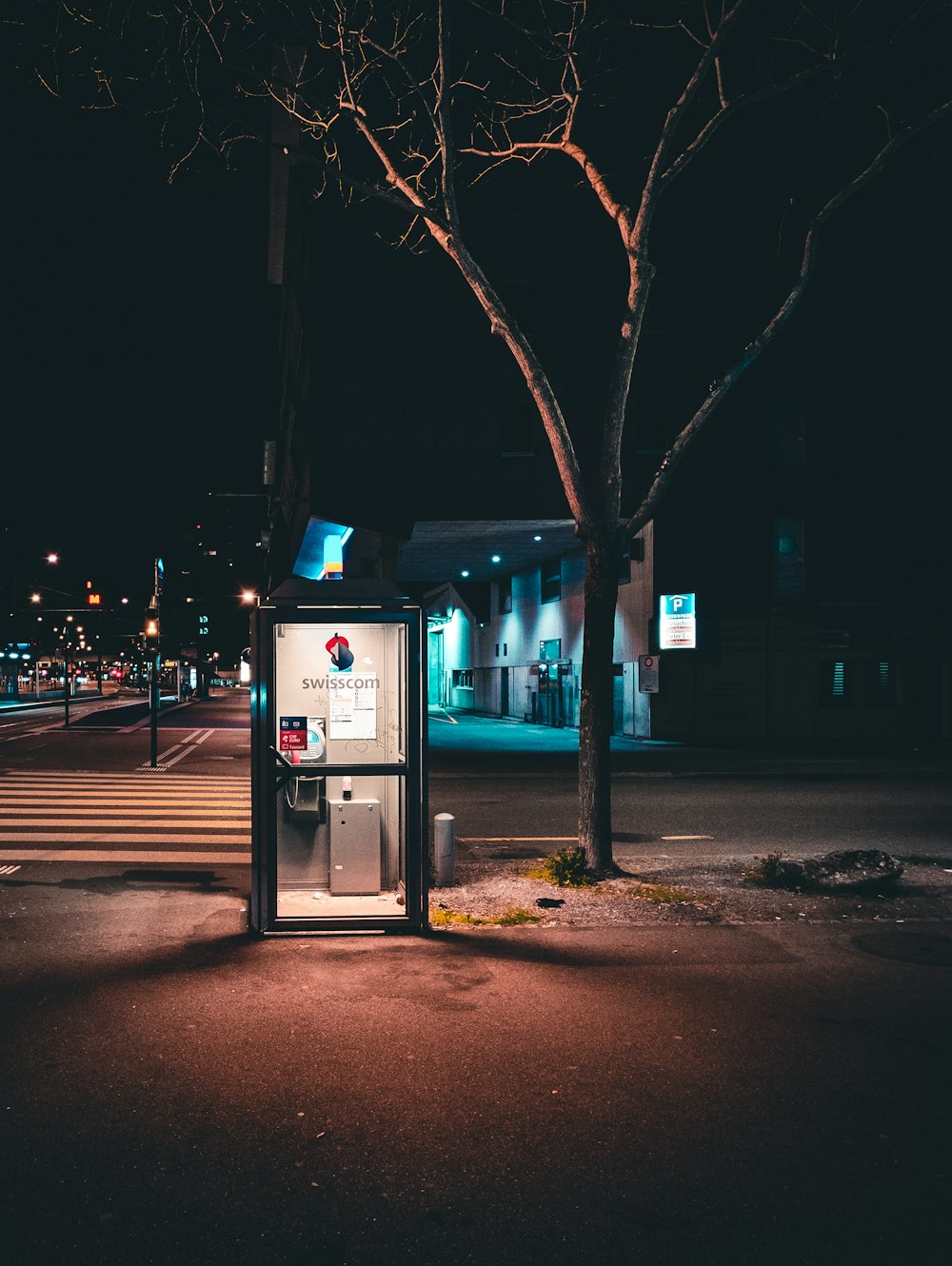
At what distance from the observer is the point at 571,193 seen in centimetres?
3020

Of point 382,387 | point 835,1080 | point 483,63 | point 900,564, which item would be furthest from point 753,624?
point 835,1080

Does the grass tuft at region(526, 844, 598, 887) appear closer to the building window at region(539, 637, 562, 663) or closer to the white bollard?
the white bollard

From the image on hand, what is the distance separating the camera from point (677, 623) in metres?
29.6

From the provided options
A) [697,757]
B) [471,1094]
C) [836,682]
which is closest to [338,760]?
[471,1094]

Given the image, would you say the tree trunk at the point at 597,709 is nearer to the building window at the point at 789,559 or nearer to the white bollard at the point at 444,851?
the white bollard at the point at 444,851

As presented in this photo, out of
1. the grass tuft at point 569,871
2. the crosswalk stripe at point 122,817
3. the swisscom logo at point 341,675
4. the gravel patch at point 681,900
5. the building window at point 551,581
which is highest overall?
the building window at point 551,581

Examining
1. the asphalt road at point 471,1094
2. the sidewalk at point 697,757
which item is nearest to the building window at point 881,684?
the sidewalk at point 697,757

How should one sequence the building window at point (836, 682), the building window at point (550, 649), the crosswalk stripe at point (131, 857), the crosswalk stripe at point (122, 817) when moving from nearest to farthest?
the crosswalk stripe at point (131, 857)
the crosswalk stripe at point (122, 817)
the building window at point (836, 682)
the building window at point (550, 649)

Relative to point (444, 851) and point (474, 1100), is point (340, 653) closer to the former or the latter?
point (444, 851)

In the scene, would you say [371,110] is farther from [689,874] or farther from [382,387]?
[689,874]

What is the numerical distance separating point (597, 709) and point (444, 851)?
208 cm

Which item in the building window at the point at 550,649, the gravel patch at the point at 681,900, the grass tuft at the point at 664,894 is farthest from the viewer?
the building window at the point at 550,649

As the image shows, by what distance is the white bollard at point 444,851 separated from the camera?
866 centimetres

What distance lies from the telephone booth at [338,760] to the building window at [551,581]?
30.4m
